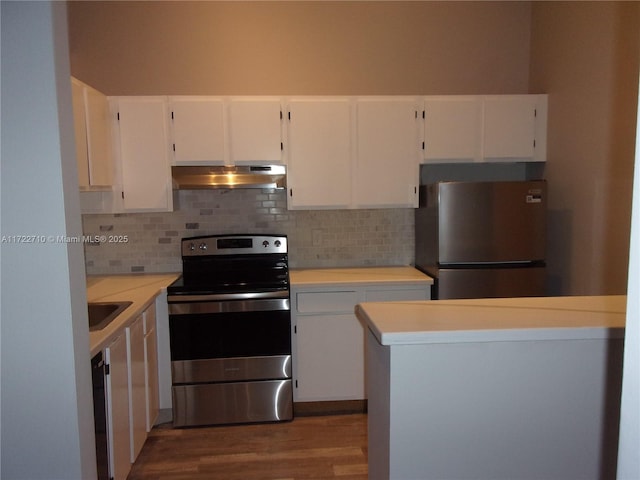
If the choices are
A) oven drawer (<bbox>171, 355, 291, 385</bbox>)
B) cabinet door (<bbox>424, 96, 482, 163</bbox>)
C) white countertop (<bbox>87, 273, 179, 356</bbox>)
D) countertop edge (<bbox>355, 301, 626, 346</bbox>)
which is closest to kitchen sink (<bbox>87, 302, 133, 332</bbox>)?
white countertop (<bbox>87, 273, 179, 356</bbox>)

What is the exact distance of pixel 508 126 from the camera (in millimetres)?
2949

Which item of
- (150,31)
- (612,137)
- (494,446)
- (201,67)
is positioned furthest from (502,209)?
(150,31)

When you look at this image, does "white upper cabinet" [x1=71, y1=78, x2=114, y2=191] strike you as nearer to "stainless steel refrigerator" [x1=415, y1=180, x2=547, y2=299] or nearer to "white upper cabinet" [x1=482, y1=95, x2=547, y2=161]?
"stainless steel refrigerator" [x1=415, y1=180, x2=547, y2=299]

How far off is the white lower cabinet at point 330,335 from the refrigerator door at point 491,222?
0.36 meters

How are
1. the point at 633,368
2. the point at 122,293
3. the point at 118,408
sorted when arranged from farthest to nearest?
the point at 122,293 → the point at 118,408 → the point at 633,368

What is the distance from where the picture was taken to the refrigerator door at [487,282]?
2.69 meters

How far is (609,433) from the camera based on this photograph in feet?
4.39

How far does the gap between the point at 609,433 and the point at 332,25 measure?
289 centimetres

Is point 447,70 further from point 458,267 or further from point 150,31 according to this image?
point 150,31

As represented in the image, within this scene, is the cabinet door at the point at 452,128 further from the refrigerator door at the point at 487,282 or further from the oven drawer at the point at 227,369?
the oven drawer at the point at 227,369

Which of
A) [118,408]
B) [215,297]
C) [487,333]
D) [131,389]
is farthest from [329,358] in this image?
[487,333]

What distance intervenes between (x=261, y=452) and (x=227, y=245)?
1383mm

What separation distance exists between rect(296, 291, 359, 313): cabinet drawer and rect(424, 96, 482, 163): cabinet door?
1.07 metres

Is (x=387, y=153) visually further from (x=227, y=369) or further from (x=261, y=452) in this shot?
(x=261, y=452)
